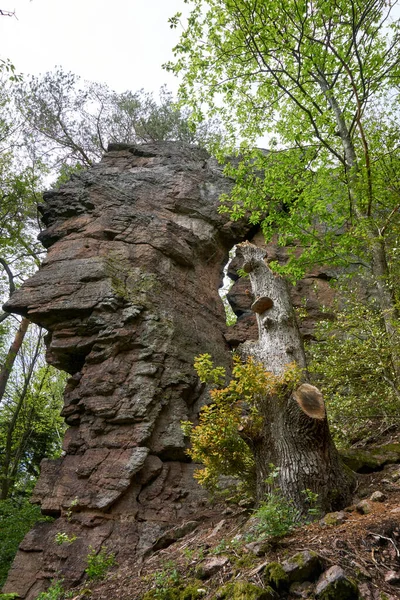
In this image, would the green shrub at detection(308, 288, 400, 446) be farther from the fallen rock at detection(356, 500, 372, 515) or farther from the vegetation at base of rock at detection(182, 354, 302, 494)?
the fallen rock at detection(356, 500, 372, 515)

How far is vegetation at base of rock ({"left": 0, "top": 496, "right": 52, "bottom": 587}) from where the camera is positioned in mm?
10398

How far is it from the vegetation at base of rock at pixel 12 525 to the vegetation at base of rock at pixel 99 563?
3723 mm

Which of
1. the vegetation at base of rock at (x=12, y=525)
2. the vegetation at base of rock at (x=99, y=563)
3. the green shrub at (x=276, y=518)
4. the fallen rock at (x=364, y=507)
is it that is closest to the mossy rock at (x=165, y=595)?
Answer: the green shrub at (x=276, y=518)

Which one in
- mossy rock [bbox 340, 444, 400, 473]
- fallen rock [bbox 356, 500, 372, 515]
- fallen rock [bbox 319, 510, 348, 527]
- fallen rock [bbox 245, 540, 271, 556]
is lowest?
fallen rock [bbox 245, 540, 271, 556]

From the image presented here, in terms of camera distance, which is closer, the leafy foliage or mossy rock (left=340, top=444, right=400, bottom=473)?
mossy rock (left=340, top=444, right=400, bottom=473)

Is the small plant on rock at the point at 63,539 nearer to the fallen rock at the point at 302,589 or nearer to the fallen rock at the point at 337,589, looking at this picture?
the fallen rock at the point at 302,589

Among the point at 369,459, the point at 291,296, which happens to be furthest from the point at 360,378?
the point at 291,296

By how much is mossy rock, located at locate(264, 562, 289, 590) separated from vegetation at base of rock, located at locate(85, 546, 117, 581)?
4.36m

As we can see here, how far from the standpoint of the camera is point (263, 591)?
3.49 metres

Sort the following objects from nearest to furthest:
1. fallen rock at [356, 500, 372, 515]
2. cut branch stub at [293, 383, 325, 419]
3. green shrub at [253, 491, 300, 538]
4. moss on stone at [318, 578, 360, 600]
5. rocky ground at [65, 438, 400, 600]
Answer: moss on stone at [318, 578, 360, 600] → rocky ground at [65, 438, 400, 600] → green shrub at [253, 491, 300, 538] → fallen rock at [356, 500, 372, 515] → cut branch stub at [293, 383, 325, 419]

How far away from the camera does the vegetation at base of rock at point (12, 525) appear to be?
10398 millimetres

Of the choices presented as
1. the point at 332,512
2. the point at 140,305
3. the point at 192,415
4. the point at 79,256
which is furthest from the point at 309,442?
the point at 79,256

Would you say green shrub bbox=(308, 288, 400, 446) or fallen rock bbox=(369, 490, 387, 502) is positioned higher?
green shrub bbox=(308, 288, 400, 446)

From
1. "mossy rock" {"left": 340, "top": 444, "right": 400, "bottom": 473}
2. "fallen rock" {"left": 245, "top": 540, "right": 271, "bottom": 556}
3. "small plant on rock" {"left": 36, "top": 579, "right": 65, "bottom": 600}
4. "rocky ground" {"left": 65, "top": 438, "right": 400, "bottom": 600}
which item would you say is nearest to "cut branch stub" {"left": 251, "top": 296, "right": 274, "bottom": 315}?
"mossy rock" {"left": 340, "top": 444, "right": 400, "bottom": 473}
